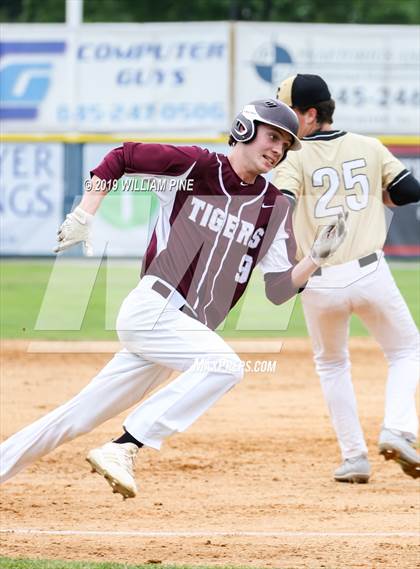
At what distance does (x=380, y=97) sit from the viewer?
24531mm

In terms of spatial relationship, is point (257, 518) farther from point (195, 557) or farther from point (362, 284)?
point (362, 284)

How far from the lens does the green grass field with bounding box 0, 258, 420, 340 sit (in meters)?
11.2

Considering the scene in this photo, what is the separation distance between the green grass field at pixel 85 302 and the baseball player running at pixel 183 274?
317 centimetres

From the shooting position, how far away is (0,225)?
1995 centimetres

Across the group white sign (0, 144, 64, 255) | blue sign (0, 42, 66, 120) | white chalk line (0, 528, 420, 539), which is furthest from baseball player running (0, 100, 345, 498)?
blue sign (0, 42, 66, 120)

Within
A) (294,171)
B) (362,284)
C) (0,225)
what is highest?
(294,171)

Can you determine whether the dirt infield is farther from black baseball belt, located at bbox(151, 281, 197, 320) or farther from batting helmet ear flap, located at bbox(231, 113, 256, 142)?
batting helmet ear flap, located at bbox(231, 113, 256, 142)

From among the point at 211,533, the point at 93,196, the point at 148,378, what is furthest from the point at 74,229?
the point at 211,533

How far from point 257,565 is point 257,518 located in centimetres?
112

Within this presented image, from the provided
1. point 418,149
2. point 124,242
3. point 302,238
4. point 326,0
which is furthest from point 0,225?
point 326,0

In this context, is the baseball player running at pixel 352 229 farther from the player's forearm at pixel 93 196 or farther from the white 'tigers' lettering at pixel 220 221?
the player's forearm at pixel 93 196

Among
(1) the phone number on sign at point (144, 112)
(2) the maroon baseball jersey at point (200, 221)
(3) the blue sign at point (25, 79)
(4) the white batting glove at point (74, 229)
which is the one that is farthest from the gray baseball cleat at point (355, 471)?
(3) the blue sign at point (25, 79)

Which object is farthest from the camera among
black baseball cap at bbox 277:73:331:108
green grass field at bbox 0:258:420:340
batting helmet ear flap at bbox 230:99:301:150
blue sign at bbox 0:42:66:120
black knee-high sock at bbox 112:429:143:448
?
blue sign at bbox 0:42:66:120

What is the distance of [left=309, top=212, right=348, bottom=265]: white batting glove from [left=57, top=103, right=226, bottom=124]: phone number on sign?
1897cm
